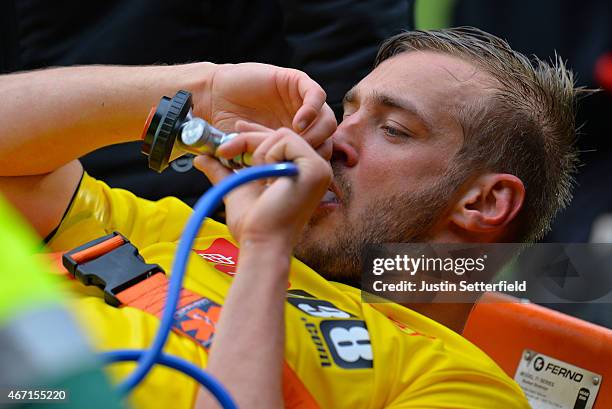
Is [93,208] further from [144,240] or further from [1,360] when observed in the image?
[1,360]

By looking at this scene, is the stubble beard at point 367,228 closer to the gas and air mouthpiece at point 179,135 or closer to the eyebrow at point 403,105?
the eyebrow at point 403,105

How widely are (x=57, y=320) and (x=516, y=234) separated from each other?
1.52m

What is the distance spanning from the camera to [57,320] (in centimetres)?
63

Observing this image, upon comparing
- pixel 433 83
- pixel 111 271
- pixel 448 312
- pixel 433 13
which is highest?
pixel 433 13

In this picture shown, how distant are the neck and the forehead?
0.36m

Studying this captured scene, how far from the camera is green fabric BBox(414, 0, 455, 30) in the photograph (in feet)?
8.59

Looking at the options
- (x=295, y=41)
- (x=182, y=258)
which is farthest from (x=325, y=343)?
(x=295, y=41)

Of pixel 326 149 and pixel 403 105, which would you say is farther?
pixel 403 105

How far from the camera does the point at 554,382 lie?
2012 mm

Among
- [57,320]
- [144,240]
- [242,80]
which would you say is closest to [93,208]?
[144,240]

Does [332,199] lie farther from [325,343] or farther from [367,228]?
[325,343]

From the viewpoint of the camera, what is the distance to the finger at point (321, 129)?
1.66m

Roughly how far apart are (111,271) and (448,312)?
2.25 feet

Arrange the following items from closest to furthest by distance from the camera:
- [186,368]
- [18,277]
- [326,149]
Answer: [18,277]
[186,368]
[326,149]
